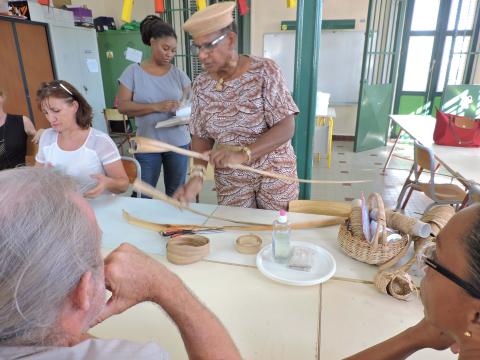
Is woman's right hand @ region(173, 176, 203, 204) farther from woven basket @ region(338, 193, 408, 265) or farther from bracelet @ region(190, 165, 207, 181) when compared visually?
woven basket @ region(338, 193, 408, 265)

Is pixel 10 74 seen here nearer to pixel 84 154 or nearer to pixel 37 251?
pixel 84 154

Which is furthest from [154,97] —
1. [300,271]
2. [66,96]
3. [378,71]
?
[378,71]

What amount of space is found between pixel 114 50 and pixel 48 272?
6.60m

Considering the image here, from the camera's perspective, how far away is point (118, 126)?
6.03 metres

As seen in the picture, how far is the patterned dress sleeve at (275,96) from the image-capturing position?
1578 millimetres

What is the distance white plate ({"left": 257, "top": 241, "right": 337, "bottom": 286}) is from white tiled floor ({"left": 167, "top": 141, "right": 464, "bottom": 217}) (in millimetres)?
2644

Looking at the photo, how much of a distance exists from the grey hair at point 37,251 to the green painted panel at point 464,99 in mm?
5409

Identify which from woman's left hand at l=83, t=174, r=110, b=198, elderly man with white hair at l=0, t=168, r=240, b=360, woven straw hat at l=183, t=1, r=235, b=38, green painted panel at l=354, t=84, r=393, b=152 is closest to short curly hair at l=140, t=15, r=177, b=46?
woven straw hat at l=183, t=1, r=235, b=38

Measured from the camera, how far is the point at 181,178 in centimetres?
275

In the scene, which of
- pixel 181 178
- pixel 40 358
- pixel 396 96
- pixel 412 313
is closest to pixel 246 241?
pixel 412 313

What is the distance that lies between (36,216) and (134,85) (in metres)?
2.22

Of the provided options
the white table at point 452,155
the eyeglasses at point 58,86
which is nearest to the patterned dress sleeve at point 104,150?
the eyeglasses at point 58,86

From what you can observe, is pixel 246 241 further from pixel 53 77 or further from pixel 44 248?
pixel 53 77

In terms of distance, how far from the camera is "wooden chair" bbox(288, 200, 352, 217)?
165 centimetres
